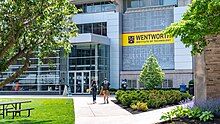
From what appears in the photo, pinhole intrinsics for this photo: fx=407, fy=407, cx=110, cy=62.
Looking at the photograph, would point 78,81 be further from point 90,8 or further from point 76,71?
point 90,8

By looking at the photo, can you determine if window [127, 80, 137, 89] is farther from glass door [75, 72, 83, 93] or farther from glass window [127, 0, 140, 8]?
glass window [127, 0, 140, 8]

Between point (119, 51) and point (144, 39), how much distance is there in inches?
144

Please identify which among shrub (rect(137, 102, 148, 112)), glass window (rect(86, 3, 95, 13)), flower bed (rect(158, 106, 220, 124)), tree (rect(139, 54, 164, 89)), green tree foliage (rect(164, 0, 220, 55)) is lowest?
shrub (rect(137, 102, 148, 112))

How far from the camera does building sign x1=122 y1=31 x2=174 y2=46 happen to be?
50366 millimetres

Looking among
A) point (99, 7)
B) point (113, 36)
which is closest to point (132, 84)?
point (113, 36)

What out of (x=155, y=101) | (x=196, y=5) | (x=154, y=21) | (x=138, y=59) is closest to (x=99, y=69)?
(x=138, y=59)

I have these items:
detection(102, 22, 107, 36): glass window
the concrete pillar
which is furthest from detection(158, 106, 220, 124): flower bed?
detection(102, 22, 107, 36): glass window

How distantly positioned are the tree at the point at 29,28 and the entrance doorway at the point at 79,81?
33742 millimetres

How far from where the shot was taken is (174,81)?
160 feet

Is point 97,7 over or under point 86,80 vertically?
Result: over

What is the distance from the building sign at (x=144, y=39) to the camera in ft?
165

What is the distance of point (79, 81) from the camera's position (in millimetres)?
50812

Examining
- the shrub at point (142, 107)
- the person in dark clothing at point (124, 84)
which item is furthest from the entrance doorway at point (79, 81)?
the shrub at point (142, 107)

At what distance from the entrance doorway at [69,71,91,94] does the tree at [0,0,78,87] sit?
33742 millimetres
